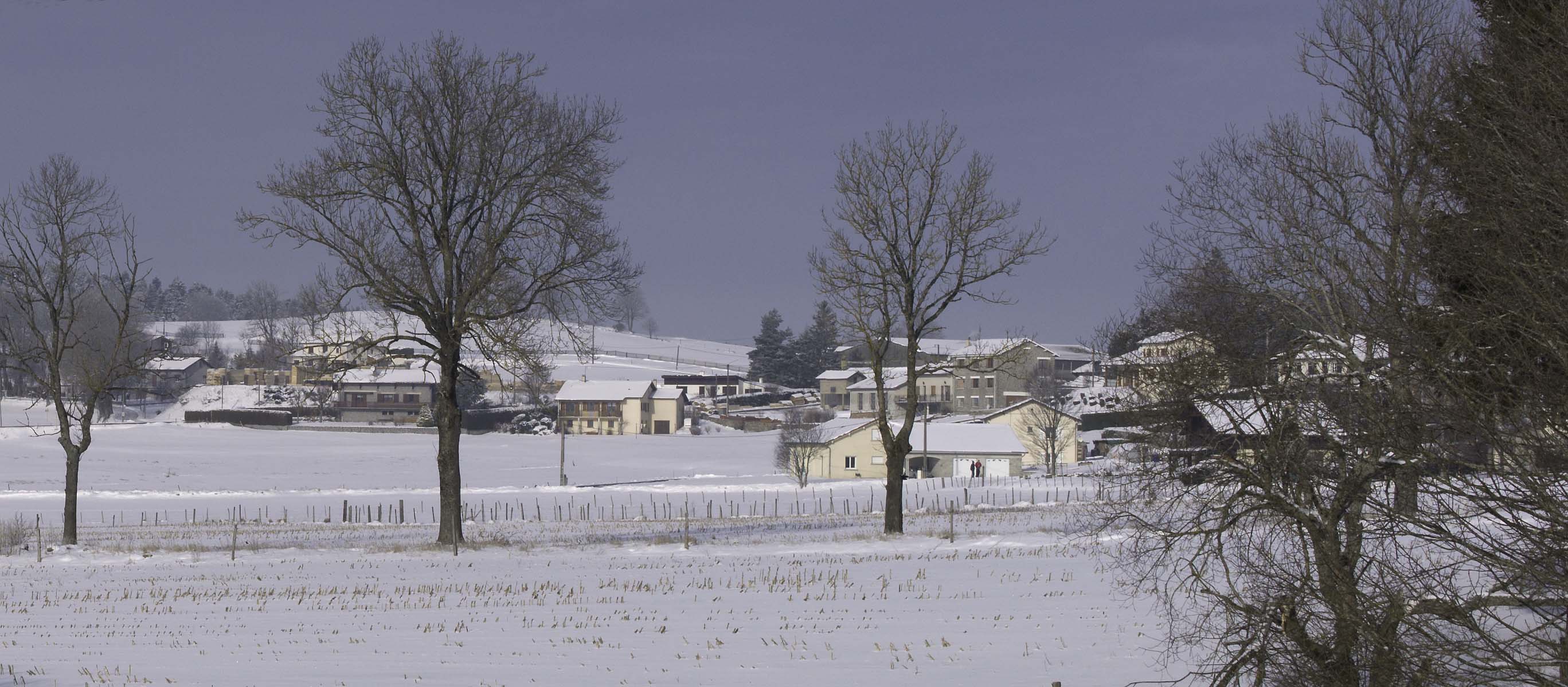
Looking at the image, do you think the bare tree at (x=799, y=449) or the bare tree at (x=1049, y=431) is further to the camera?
the bare tree at (x=1049, y=431)

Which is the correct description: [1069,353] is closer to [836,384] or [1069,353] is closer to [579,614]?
[836,384]

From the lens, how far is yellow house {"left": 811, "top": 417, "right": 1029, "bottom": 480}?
8775 cm

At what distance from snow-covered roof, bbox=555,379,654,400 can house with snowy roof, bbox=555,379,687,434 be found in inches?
2.4

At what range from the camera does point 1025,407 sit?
9756 cm

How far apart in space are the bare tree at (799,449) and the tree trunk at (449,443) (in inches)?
1743

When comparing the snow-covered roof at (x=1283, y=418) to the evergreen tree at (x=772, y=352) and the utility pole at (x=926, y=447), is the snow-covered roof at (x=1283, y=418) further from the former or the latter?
the evergreen tree at (x=772, y=352)

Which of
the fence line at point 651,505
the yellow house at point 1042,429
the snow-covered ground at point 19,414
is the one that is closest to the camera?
the fence line at point 651,505

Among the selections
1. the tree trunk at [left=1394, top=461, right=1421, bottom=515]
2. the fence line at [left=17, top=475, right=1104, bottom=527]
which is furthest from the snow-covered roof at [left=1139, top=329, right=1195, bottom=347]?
the fence line at [left=17, top=475, right=1104, bottom=527]

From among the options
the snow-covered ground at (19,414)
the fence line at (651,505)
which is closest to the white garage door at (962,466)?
the fence line at (651,505)

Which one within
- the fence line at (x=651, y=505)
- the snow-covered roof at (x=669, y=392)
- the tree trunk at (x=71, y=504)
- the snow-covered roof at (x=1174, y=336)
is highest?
the snow-covered roof at (x=669, y=392)

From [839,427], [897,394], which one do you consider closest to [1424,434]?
[839,427]

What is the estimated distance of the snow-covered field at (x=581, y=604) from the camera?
14500mm

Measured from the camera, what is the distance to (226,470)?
87.1 m

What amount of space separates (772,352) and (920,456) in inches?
3050
